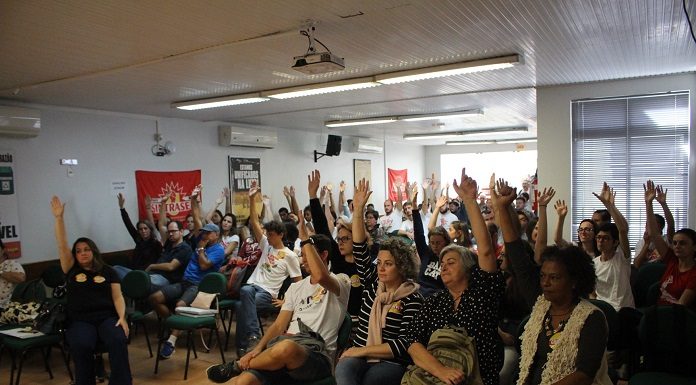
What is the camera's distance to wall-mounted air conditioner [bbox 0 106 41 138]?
5746 millimetres

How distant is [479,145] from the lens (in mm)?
15648

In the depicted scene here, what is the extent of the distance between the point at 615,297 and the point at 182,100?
5.38 meters

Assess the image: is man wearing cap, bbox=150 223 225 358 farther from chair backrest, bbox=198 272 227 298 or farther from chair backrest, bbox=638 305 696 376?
chair backrest, bbox=638 305 696 376

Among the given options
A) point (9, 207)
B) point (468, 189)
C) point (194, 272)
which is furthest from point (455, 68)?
point (9, 207)

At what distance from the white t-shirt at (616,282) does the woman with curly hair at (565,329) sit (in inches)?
69.4

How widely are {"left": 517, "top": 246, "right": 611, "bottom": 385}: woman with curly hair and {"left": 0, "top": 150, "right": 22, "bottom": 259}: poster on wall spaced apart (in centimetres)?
604

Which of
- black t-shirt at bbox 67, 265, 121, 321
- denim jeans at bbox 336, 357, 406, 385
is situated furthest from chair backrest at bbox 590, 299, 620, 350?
black t-shirt at bbox 67, 265, 121, 321

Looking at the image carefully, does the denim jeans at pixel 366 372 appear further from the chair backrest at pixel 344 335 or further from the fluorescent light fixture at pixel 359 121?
the fluorescent light fixture at pixel 359 121

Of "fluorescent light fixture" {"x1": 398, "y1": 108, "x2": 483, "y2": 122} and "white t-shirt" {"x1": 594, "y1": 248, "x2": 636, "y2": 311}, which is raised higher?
"fluorescent light fixture" {"x1": 398, "y1": 108, "x2": 483, "y2": 122}

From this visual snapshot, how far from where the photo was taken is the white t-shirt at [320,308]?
10.7 ft

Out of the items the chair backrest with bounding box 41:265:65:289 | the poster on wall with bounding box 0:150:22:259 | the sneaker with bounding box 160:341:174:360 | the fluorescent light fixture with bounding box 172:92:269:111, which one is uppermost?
the fluorescent light fixture with bounding box 172:92:269:111

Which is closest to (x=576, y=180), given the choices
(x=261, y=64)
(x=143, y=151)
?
(x=261, y=64)

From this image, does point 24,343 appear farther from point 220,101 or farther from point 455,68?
point 455,68

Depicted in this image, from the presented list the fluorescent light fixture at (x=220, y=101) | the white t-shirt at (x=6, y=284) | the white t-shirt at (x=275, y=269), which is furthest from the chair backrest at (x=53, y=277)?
the fluorescent light fixture at (x=220, y=101)
